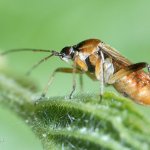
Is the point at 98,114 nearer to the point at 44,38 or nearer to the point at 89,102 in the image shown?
the point at 89,102

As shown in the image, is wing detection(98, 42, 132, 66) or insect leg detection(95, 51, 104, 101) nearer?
insect leg detection(95, 51, 104, 101)

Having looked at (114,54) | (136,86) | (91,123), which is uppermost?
(114,54)

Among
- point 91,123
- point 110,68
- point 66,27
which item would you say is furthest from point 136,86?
point 91,123

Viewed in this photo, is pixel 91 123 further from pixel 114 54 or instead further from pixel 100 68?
pixel 114 54

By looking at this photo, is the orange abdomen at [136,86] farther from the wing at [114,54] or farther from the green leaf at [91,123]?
the green leaf at [91,123]

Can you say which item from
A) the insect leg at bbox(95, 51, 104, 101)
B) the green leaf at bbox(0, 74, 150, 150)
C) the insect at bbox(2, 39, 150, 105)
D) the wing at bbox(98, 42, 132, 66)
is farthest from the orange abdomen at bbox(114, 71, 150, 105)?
the green leaf at bbox(0, 74, 150, 150)

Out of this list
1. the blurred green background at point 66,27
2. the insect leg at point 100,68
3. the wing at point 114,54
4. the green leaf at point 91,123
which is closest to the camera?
the green leaf at point 91,123

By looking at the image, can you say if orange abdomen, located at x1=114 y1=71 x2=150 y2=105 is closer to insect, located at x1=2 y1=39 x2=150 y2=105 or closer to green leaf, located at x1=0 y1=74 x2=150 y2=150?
insect, located at x1=2 y1=39 x2=150 y2=105

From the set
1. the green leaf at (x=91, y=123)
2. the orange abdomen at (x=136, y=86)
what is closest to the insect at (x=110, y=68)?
the orange abdomen at (x=136, y=86)
